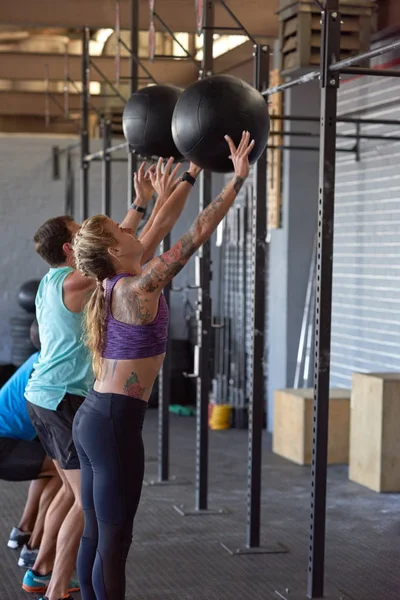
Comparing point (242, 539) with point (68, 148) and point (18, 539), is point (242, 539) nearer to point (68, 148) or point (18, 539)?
point (18, 539)

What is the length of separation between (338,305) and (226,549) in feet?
11.0

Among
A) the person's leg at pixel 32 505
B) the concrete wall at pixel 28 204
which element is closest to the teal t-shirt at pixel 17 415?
the person's leg at pixel 32 505

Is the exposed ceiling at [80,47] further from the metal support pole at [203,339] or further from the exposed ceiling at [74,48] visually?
the metal support pole at [203,339]

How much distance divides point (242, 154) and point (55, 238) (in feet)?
3.31

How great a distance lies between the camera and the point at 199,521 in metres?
5.37

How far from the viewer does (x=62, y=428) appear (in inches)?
149

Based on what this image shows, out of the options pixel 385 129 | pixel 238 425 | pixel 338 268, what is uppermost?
pixel 385 129

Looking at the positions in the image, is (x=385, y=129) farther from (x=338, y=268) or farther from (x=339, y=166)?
(x=338, y=268)

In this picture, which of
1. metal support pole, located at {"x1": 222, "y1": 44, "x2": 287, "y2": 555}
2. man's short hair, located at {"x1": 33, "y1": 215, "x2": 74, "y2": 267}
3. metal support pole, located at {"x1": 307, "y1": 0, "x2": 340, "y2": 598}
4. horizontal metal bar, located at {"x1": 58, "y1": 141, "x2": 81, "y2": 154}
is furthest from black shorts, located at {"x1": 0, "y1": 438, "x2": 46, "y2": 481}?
horizontal metal bar, located at {"x1": 58, "y1": 141, "x2": 81, "y2": 154}

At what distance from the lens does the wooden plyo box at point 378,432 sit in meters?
6.13

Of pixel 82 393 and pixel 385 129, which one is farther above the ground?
pixel 385 129

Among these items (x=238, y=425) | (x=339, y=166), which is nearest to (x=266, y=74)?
(x=339, y=166)

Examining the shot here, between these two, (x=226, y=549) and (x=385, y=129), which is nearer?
(x=226, y=549)

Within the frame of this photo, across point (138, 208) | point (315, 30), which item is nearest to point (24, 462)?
point (138, 208)
